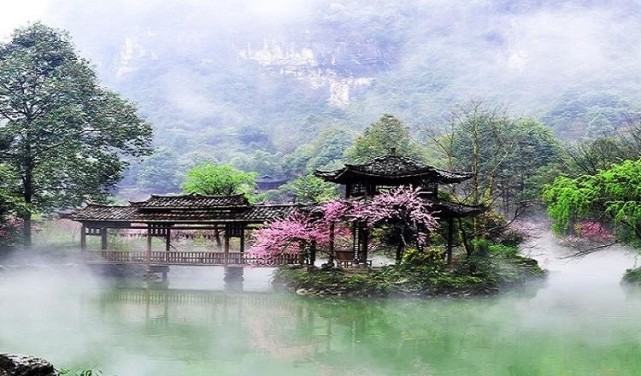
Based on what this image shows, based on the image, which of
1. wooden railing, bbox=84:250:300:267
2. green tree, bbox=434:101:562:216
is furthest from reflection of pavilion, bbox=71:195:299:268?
green tree, bbox=434:101:562:216

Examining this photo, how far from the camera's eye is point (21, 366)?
575 centimetres

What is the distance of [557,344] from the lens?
12531 millimetres

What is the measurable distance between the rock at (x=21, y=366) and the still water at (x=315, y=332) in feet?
12.8

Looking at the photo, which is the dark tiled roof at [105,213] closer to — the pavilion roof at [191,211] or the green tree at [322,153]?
the pavilion roof at [191,211]

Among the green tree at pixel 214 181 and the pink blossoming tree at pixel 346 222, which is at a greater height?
the green tree at pixel 214 181

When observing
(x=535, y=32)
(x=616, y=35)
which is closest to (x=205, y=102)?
(x=535, y=32)

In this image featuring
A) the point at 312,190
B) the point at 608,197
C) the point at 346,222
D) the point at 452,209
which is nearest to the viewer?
the point at 452,209

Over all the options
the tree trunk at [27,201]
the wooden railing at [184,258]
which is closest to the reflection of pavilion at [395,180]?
the wooden railing at [184,258]

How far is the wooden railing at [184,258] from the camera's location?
22.2 meters

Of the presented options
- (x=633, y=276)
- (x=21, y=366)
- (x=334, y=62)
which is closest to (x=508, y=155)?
(x=633, y=276)

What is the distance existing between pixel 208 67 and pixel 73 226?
86082 mm

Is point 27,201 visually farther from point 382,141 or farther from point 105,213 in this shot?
point 382,141

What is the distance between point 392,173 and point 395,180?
32 cm

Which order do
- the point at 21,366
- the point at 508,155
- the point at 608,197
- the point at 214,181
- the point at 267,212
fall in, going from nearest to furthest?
the point at 21,366 → the point at 608,197 → the point at 267,212 → the point at 214,181 → the point at 508,155
